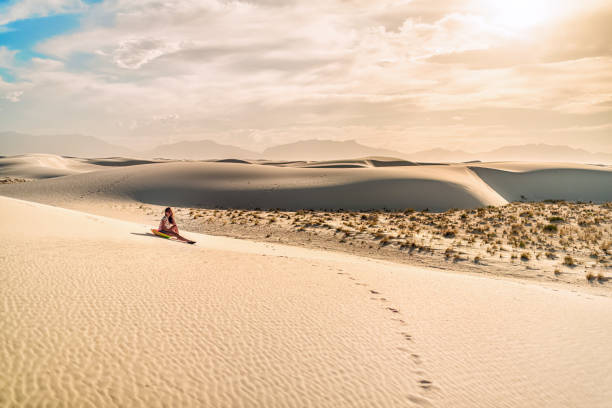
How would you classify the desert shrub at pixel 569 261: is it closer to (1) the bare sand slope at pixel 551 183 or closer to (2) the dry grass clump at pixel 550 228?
(2) the dry grass clump at pixel 550 228

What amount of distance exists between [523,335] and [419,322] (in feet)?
6.69

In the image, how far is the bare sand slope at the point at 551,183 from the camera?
49125 millimetres

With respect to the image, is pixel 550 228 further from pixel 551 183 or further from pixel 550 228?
pixel 551 183

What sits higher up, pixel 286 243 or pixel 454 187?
pixel 454 187

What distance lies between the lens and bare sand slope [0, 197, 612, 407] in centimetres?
417

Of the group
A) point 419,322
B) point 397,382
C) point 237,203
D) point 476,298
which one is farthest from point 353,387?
point 237,203

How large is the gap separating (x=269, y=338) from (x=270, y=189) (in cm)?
3159

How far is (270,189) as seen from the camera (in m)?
36.8

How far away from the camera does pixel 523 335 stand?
22.8ft

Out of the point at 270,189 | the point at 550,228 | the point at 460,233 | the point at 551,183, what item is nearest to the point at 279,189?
the point at 270,189

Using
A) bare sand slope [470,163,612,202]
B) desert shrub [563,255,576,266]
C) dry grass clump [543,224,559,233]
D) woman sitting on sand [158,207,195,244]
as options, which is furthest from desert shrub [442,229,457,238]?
bare sand slope [470,163,612,202]

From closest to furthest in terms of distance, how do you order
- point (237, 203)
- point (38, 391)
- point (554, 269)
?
point (38, 391) → point (554, 269) → point (237, 203)

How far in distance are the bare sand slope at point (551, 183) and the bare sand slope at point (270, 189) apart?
16.0 metres

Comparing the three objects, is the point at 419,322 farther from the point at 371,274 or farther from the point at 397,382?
the point at 371,274
